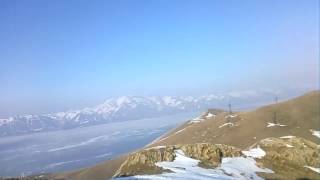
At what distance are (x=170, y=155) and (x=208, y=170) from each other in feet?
31.7

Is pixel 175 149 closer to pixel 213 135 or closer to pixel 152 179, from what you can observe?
pixel 152 179

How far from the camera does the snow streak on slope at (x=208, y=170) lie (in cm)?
5856

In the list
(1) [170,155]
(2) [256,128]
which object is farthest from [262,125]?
(1) [170,155]

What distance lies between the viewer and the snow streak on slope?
58.6m

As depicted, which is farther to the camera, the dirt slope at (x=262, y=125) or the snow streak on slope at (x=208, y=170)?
the dirt slope at (x=262, y=125)

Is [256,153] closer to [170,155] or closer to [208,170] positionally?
[170,155]

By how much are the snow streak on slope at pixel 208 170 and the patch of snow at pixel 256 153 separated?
13.0 ft

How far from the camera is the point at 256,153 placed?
85000 mm

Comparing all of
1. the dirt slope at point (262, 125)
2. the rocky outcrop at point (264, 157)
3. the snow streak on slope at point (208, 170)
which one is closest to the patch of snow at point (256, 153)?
the rocky outcrop at point (264, 157)

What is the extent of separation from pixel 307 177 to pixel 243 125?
100823mm

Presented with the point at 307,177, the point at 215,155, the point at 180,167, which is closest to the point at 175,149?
the point at 215,155

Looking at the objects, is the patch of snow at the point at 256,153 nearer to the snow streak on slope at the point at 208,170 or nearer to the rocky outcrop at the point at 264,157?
the rocky outcrop at the point at 264,157

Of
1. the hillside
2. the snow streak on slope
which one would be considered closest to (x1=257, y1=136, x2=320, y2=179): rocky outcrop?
the snow streak on slope

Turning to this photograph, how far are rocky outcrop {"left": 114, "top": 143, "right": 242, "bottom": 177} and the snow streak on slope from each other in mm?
1331
